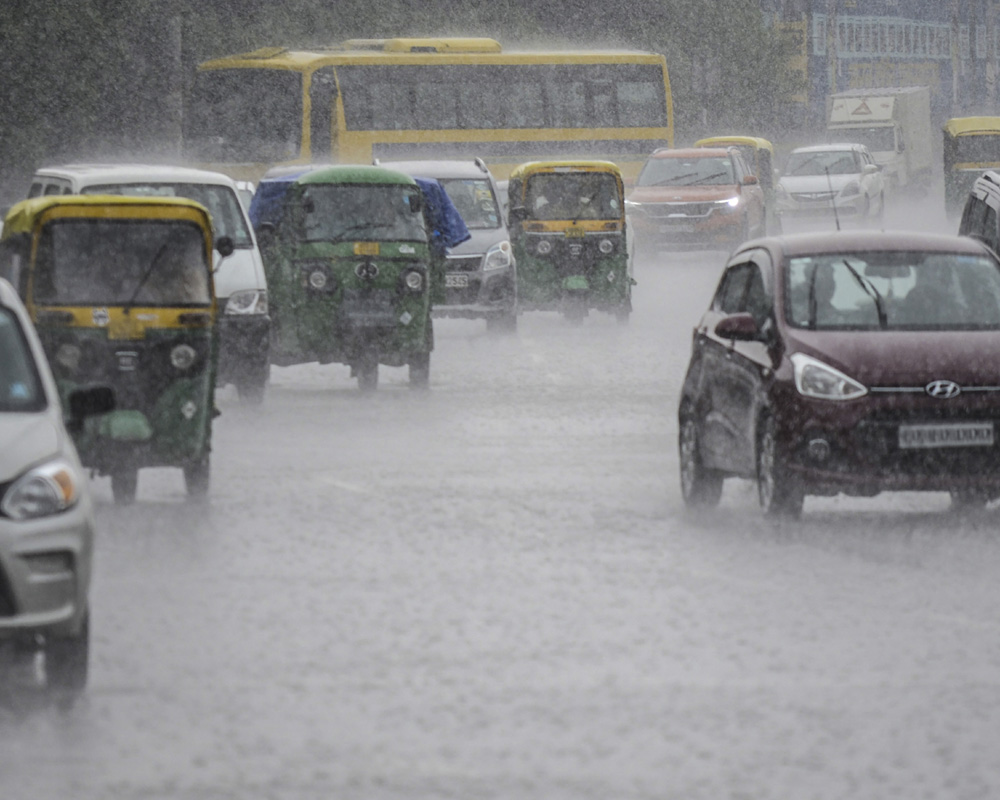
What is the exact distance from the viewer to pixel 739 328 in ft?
39.9

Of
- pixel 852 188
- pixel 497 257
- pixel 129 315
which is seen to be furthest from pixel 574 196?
pixel 852 188

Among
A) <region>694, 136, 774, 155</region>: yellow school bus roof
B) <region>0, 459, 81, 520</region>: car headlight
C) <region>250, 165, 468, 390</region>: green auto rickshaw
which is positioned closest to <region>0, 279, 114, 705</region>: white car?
<region>0, 459, 81, 520</region>: car headlight

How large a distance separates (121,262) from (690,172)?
2925cm

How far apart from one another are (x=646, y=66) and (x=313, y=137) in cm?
754

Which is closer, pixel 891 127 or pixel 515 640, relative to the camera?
pixel 515 640

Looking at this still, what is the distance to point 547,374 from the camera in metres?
21.9

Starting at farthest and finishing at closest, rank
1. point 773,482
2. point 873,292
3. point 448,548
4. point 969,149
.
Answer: point 969,149, point 873,292, point 773,482, point 448,548

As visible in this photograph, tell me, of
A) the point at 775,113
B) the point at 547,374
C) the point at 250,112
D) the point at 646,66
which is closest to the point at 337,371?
the point at 547,374

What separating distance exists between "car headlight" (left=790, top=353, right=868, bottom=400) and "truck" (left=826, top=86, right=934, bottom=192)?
54.6 meters

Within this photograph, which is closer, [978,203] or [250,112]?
[978,203]

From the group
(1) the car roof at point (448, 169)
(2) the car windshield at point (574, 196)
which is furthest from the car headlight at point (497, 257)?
(2) the car windshield at point (574, 196)

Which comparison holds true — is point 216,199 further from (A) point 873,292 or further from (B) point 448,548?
(B) point 448,548

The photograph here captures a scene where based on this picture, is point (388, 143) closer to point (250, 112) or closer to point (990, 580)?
point (250, 112)

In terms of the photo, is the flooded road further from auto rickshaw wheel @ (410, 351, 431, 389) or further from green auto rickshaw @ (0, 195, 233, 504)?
auto rickshaw wheel @ (410, 351, 431, 389)
